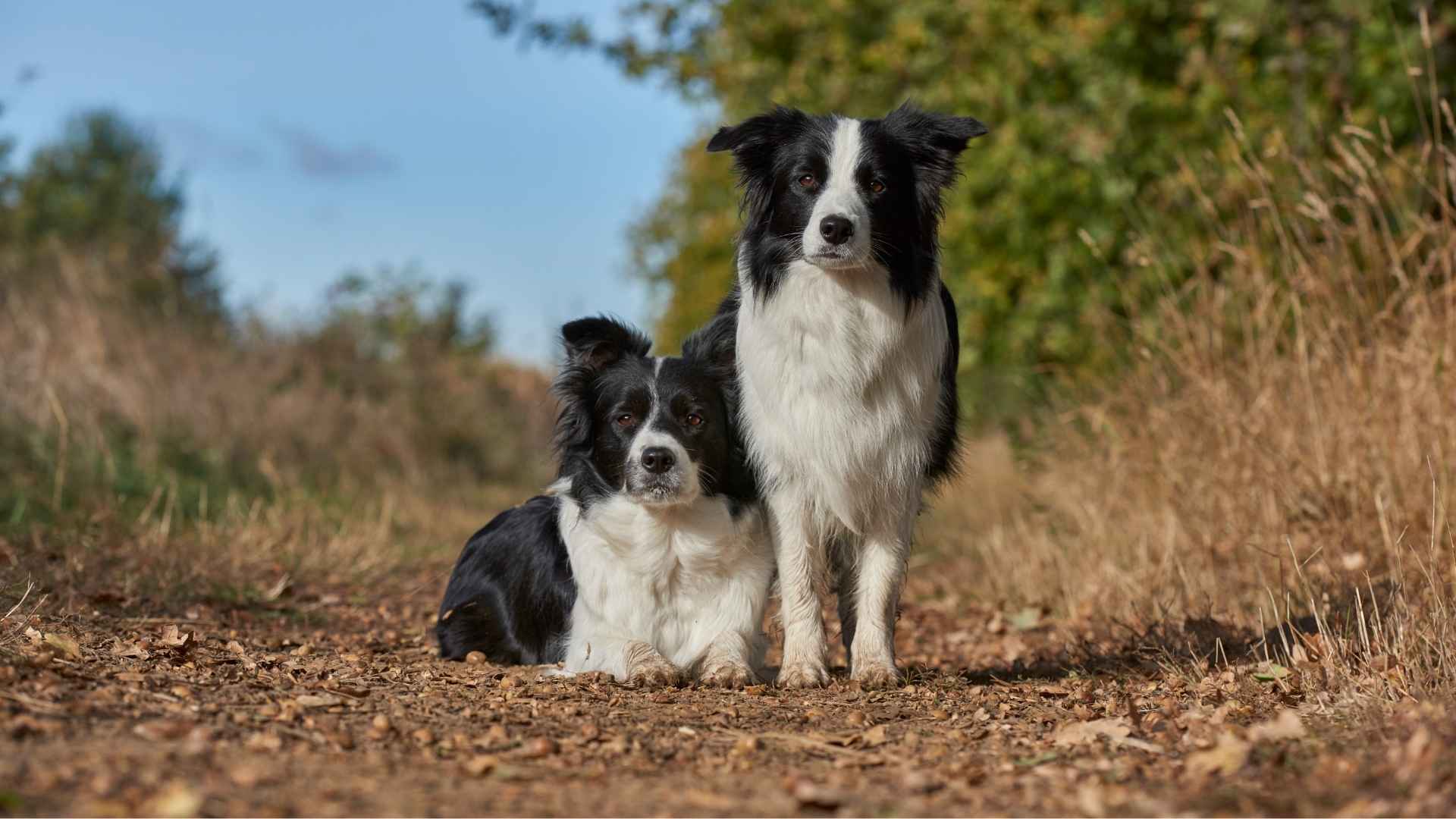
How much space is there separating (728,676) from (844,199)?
1621 mm

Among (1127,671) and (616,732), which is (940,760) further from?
(1127,671)

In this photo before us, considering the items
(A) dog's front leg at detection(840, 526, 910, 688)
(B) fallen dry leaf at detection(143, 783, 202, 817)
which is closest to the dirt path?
(B) fallen dry leaf at detection(143, 783, 202, 817)

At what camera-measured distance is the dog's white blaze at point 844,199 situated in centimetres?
431

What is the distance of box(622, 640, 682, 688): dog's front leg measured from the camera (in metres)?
4.60

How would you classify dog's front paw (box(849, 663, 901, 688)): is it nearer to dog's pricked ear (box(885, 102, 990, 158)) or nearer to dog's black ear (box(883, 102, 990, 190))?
dog's black ear (box(883, 102, 990, 190))

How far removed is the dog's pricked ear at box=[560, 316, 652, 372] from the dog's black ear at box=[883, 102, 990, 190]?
3.91ft

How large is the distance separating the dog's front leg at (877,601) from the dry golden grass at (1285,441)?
131 cm

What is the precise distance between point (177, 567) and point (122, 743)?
3633 millimetres

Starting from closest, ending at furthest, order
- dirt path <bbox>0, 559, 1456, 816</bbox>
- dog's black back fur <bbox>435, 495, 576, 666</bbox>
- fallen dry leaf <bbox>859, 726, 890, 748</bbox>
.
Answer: dirt path <bbox>0, 559, 1456, 816</bbox>
fallen dry leaf <bbox>859, 726, 890, 748</bbox>
dog's black back fur <bbox>435, 495, 576, 666</bbox>

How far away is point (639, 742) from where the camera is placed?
3.61 metres

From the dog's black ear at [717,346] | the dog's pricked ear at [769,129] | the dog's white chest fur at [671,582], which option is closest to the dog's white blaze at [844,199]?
the dog's pricked ear at [769,129]

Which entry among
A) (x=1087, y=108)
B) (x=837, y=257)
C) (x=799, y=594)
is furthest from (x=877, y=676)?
(x=1087, y=108)

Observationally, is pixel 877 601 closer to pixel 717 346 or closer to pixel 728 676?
pixel 728 676

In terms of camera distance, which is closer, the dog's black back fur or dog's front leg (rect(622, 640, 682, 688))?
dog's front leg (rect(622, 640, 682, 688))
